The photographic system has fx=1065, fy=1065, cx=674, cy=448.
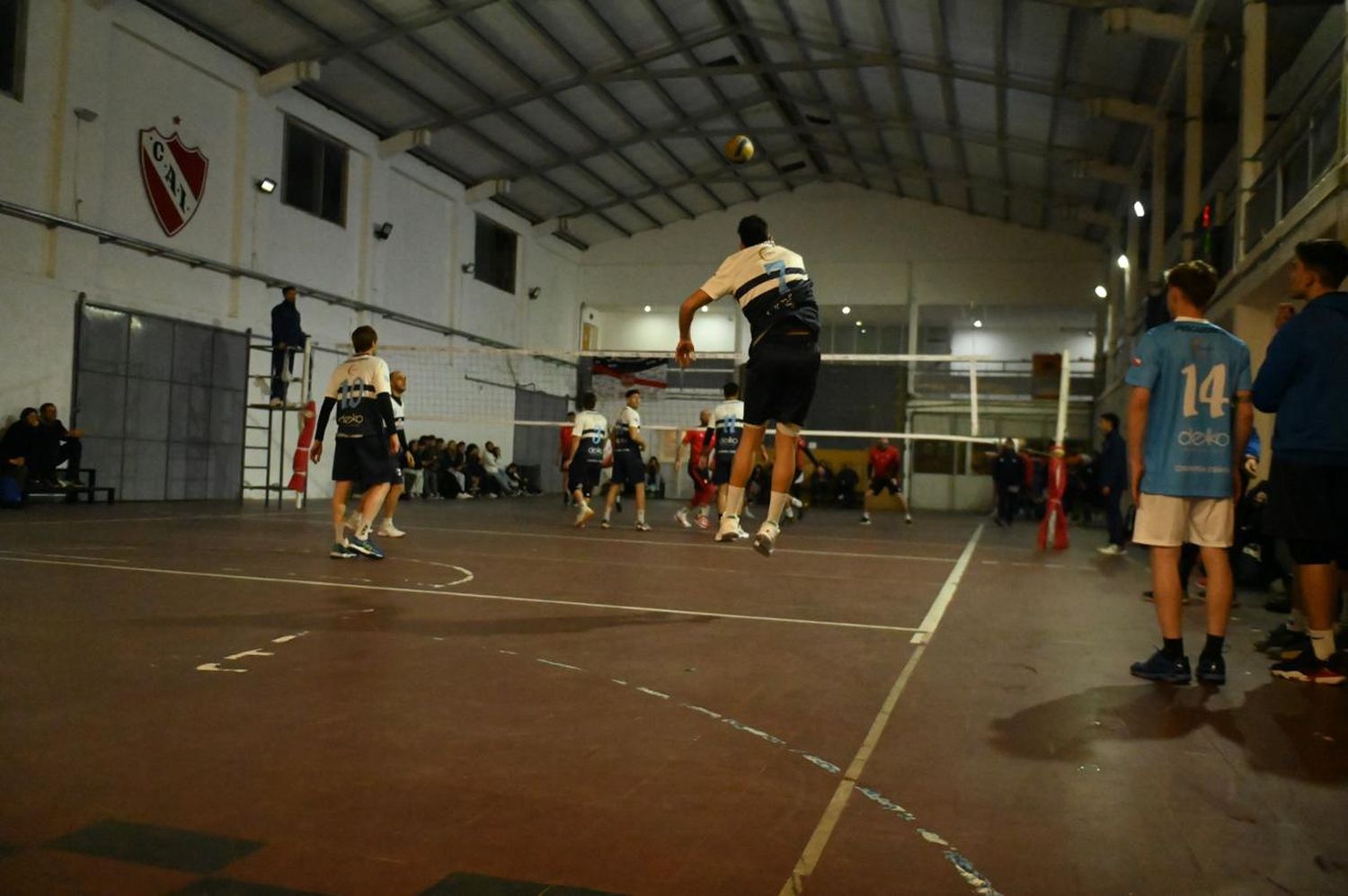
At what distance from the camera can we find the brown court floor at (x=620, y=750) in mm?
1885

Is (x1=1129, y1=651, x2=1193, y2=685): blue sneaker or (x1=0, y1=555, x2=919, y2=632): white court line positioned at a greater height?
(x1=1129, y1=651, x2=1193, y2=685): blue sneaker

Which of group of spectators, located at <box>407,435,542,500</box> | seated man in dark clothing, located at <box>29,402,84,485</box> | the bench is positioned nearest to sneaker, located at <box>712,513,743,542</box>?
the bench

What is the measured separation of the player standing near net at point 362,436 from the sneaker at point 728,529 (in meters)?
3.00

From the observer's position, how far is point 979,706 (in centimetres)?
329

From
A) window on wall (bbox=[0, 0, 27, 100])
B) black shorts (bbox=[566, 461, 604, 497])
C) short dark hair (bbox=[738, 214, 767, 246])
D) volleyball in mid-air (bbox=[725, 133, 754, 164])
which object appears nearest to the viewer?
short dark hair (bbox=[738, 214, 767, 246])

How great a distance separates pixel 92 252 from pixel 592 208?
49.6 ft

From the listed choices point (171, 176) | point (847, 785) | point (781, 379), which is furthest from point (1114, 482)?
point (171, 176)

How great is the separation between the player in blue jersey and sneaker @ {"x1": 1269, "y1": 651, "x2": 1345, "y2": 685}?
14.3 inches

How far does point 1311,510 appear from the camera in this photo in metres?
4.15

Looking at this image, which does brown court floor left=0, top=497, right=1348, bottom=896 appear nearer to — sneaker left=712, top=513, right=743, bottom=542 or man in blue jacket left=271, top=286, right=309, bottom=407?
sneaker left=712, top=513, right=743, bottom=542

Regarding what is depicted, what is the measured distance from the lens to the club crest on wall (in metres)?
15.9

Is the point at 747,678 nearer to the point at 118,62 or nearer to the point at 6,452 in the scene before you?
the point at 6,452

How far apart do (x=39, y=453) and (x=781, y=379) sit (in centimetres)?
1194

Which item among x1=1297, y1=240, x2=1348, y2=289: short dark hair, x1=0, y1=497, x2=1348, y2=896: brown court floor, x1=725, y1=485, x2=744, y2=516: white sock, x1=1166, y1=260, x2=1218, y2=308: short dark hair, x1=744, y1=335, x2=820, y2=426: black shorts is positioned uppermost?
x1=1297, y1=240, x2=1348, y2=289: short dark hair
